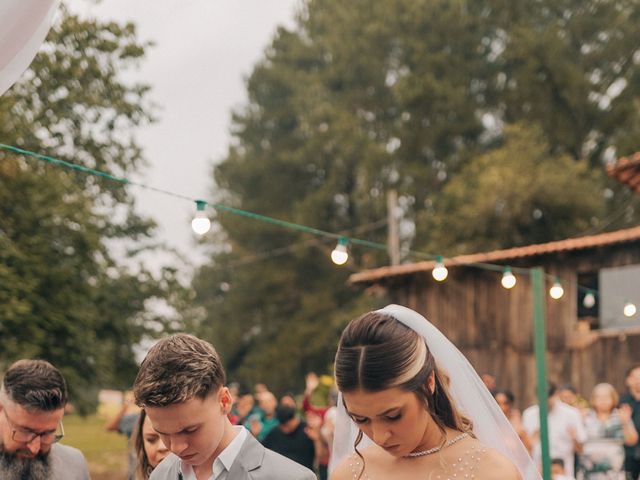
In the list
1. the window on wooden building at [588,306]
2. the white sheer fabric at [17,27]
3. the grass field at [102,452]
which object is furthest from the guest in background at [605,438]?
the grass field at [102,452]

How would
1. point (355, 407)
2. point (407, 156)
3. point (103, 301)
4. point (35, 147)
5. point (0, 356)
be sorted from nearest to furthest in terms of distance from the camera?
point (355, 407) < point (0, 356) < point (35, 147) < point (103, 301) < point (407, 156)

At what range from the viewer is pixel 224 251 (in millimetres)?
40281

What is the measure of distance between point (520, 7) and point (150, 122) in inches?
786

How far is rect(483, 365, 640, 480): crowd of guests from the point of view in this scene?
9617 millimetres

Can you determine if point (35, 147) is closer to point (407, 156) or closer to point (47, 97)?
point (47, 97)

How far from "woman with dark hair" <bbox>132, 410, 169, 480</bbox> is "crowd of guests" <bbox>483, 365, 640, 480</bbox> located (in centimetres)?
509

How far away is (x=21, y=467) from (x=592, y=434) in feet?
28.4

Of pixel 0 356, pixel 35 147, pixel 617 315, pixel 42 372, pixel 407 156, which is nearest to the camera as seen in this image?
pixel 42 372

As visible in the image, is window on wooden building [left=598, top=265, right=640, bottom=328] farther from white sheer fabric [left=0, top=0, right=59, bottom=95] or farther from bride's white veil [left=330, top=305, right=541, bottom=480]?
white sheer fabric [left=0, top=0, right=59, bottom=95]

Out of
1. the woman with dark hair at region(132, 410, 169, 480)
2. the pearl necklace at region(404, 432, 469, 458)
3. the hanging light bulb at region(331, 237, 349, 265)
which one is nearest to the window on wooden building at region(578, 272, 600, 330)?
the hanging light bulb at region(331, 237, 349, 265)

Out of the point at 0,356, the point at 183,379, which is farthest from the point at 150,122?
the point at 183,379

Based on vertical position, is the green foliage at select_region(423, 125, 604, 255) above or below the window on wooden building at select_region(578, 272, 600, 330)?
above

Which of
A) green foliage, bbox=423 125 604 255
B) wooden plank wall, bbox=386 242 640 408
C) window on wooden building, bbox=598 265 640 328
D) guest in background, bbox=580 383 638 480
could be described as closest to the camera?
guest in background, bbox=580 383 638 480

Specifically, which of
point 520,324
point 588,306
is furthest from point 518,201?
point 588,306
